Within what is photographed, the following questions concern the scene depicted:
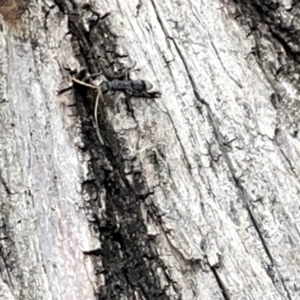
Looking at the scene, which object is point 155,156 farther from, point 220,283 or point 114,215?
point 220,283

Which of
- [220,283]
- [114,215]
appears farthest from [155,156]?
[220,283]

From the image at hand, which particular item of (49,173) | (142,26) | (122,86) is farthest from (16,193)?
(142,26)

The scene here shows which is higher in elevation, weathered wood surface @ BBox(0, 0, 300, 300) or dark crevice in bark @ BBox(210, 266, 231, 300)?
weathered wood surface @ BBox(0, 0, 300, 300)

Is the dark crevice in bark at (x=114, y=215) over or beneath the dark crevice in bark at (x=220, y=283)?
over

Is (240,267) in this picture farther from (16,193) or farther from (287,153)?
(16,193)

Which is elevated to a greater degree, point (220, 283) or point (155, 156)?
point (155, 156)
